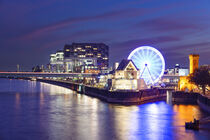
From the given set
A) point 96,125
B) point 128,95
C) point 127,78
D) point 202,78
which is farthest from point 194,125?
point 127,78

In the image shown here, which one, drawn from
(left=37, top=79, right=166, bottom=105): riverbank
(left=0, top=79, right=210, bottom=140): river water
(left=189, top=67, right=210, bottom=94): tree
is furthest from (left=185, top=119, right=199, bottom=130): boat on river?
(left=189, top=67, right=210, bottom=94): tree

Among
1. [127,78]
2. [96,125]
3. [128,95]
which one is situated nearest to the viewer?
[96,125]

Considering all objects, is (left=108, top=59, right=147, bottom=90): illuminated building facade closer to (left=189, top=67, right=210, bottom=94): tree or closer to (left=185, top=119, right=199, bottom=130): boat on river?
(left=189, top=67, right=210, bottom=94): tree

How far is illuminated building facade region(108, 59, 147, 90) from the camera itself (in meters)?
76.9

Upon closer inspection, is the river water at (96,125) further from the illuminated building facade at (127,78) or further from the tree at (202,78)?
the illuminated building facade at (127,78)

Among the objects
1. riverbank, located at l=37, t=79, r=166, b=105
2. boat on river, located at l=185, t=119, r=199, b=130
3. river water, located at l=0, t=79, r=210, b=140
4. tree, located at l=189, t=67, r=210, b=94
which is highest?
tree, located at l=189, t=67, r=210, b=94

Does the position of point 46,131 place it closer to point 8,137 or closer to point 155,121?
point 8,137

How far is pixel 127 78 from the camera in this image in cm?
7800

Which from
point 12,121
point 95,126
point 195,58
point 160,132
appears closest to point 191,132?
point 160,132

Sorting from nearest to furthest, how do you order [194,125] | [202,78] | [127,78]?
1. [194,125]
2. [202,78]
3. [127,78]

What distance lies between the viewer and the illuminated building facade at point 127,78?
7694cm

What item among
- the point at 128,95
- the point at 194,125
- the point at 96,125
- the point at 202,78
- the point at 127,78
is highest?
the point at 127,78

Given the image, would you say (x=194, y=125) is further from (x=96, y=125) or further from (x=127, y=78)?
(x=127, y=78)

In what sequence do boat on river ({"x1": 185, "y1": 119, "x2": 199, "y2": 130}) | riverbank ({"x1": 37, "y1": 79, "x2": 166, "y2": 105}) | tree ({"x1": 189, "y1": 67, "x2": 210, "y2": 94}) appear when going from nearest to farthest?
1. boat on river ({"x1": 185, "y1": 119, "x2": 199, "y2": 130})
2. tree ({"x1": 189, "y1": 67, "x2": 210, "y2": 94})
3. riverbank ({"x1": 37, "y1": 79, "x2": 166, "y2": 105})
